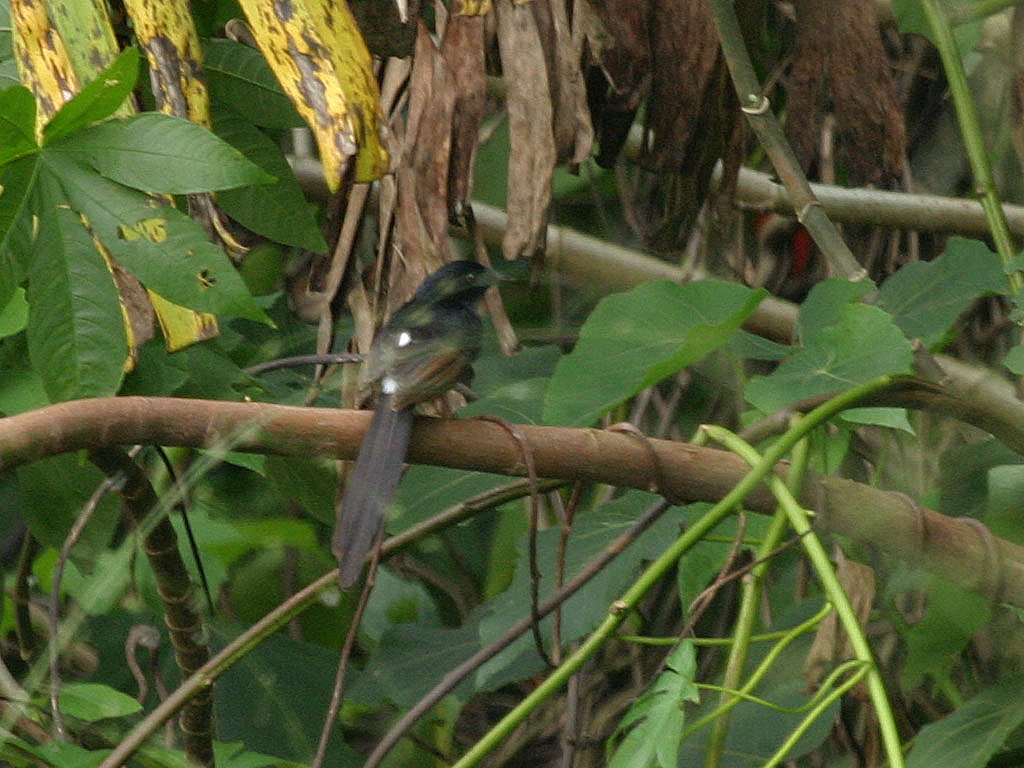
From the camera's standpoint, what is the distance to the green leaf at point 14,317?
7.19 feet

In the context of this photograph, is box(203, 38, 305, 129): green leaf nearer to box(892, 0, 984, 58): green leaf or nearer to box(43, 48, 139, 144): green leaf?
box(43, 48, 139, 144): green leaf

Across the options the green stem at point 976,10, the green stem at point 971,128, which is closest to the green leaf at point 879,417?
the green stem at point 971,128

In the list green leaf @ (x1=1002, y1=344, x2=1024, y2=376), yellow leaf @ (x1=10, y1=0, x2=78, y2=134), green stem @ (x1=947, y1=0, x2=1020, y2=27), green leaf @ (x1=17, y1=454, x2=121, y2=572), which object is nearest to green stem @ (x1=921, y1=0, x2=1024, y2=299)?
green stem @ (x1=947, y1=0, x2=1020, y2=27)

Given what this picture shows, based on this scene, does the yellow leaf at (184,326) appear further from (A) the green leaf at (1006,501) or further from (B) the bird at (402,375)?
(A) the green leaf at (1006,501)

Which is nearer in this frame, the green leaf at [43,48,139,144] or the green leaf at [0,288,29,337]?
the green leaf at [43,48,139,144]

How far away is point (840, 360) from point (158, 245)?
1.03 m

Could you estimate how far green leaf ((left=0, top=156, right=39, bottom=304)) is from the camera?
184 cm

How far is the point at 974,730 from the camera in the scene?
216 cm

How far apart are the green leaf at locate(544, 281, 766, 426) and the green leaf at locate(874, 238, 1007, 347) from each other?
1.79 feet

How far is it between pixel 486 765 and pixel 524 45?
6.27ft

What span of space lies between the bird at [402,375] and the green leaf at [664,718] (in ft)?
1.44

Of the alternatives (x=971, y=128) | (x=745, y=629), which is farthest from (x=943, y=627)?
(x=971, y=128)

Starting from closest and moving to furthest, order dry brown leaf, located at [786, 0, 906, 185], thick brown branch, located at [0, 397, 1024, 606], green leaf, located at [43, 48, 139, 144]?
thick brown branch, located at [0, 397, 1024, 606] → green leaf, located at [43, 48, 139, 144] → dry brown leaf, located at [786, 0, 906, 185]

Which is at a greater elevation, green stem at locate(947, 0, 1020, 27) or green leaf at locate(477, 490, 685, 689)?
green stem at locate(947, 0, 1020, 27)
